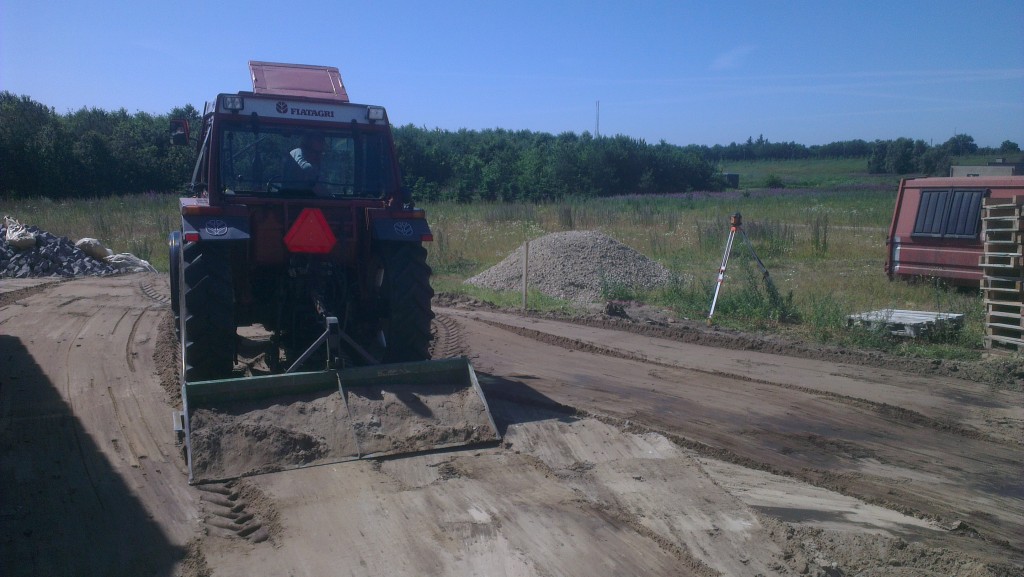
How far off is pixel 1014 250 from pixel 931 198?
4757 mm

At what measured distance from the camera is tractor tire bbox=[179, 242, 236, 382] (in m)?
6.29

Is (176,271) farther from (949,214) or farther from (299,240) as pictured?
(949,214)

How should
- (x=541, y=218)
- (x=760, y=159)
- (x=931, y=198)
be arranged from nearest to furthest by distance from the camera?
(x=931, y=198) → (x=541, y=218) → (x=760, y=159)

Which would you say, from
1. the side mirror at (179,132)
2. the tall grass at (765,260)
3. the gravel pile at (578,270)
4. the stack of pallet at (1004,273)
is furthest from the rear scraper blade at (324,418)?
the gravel pile at (578,270)

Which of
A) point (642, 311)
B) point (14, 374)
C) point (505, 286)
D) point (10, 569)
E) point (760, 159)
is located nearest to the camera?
point (10, 569)

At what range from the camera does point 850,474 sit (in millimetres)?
5688

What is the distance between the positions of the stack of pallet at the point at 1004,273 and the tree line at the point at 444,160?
2505 cm

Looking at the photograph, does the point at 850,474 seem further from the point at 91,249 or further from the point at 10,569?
the point at 91,249

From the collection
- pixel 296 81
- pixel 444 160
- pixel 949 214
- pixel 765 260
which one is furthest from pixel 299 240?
pixel 444 160

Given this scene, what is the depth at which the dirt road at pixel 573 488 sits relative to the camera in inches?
167

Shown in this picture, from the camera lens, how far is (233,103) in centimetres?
695

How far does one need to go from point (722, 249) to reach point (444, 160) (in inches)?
1278

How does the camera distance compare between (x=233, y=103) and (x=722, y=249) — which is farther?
(x=722, y=249)

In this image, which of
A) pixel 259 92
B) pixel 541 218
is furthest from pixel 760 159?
pixel 259 92
